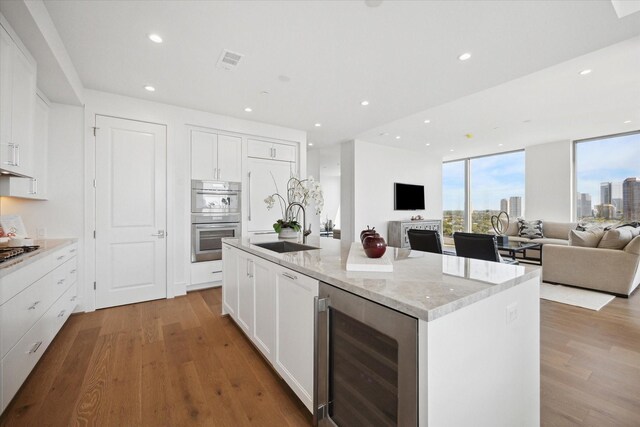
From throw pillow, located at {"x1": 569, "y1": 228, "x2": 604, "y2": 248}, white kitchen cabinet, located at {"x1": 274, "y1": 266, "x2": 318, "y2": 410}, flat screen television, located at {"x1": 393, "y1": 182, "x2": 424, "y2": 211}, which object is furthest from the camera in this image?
flat screen television, located at {"x1": 393, "y1": 182, "x2": 424, "y2": 211}

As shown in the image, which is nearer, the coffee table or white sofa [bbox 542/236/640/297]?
white sofa [bbox 542/236/640/297]

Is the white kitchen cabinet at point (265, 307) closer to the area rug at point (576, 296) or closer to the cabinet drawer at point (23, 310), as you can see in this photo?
the cabinet drawer at point (23, 310)

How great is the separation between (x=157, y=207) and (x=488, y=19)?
13.2ft

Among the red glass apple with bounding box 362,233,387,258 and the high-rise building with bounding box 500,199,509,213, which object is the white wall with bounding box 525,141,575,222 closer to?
the high-rise building with bounding box 500,199,509,213

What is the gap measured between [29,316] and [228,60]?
101 inches

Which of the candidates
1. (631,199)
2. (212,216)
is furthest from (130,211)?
(631,199)

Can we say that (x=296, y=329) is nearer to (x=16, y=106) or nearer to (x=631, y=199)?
(x=16, y=106)

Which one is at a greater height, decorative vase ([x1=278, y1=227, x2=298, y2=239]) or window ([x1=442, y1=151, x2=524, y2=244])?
window ([x1=442, y1=151, x2=524, y2=244])

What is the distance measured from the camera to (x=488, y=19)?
6.84ft

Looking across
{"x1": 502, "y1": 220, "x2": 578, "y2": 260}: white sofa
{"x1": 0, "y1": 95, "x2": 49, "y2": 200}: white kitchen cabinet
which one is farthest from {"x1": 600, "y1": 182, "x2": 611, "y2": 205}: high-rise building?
{"x1": 0, "y1": 95, "x2": 49, "y2": 200}: white kitchen cabinet

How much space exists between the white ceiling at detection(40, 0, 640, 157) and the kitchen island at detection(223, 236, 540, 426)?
1829 mm

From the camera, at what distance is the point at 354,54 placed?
2.60 metres

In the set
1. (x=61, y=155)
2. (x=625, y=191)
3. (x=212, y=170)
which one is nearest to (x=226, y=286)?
(x=212, y=170)

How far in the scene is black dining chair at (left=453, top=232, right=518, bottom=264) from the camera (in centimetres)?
290
